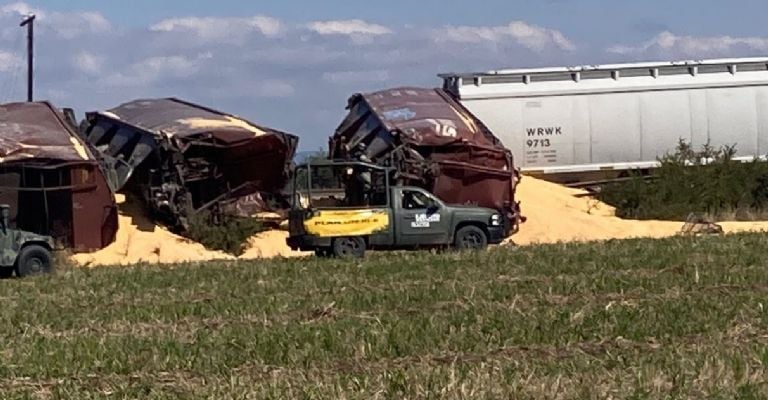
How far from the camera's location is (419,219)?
2394cm

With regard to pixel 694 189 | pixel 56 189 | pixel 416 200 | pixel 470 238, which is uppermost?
pixel 56 189

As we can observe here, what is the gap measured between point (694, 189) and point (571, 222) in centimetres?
379

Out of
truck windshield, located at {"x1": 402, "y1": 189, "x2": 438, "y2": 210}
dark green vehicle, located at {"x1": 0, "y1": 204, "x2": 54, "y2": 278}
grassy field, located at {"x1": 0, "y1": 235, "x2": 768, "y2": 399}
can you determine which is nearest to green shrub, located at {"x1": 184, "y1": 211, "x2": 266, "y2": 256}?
truck windshield, located at {"x1": 402, "y1": 189, "x2": 438, "y2": 210}

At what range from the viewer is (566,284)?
51.8 ft

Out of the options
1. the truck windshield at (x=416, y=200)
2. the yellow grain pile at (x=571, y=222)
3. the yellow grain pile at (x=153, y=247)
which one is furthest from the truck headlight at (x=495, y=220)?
the yellow grain pile at (x=571, y=222)

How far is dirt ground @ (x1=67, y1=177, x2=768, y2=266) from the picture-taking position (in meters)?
27.3

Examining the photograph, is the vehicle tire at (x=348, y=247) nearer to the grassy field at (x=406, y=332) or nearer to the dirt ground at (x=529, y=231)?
the dirt ground at (x=529, y=231)

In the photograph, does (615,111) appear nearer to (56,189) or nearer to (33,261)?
(56,189)

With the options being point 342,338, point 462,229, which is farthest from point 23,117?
point 342,338

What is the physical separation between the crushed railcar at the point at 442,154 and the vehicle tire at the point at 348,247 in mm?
4191

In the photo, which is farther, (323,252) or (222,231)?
(222,231)

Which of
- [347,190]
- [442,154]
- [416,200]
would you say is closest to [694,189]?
[442,154]

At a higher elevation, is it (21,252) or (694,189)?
(694,189)

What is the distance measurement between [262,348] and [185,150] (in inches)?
698
